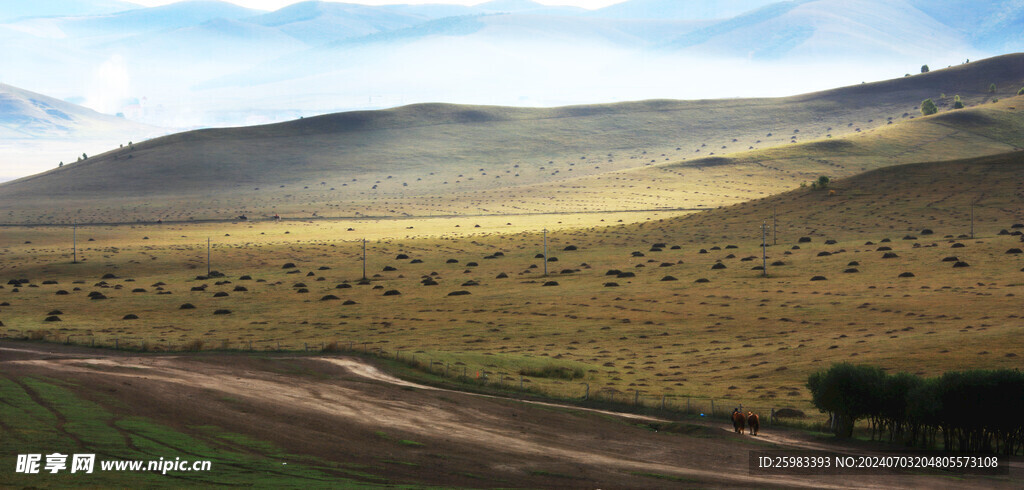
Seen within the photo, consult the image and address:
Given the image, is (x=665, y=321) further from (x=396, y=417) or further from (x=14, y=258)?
(x=14, y=258)

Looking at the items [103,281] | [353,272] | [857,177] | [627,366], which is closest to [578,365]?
[627,366]

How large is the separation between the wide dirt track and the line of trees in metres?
2.65

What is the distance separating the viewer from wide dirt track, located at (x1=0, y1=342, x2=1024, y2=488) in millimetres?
33938

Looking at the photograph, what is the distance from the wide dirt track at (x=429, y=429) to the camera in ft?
111

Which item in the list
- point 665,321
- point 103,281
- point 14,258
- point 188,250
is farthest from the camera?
point 188,250

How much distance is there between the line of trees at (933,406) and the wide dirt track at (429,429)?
2.65m

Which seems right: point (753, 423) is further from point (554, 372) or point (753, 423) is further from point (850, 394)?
point (554, 372)

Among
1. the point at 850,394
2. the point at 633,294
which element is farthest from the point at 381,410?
the point at 633,294

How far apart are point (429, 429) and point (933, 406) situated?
2174 cm

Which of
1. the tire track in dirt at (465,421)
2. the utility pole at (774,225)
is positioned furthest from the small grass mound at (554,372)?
the utility pole at (774,225)

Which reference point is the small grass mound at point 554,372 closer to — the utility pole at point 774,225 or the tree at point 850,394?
the tree at point 850,394

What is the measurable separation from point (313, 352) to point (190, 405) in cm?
1973

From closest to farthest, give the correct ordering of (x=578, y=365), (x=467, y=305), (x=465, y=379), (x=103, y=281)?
(x=465, y=379)
(x=578, y=365)
(x=467, y=305)
(x=103, y=281)

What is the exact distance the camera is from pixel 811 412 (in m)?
46.6
